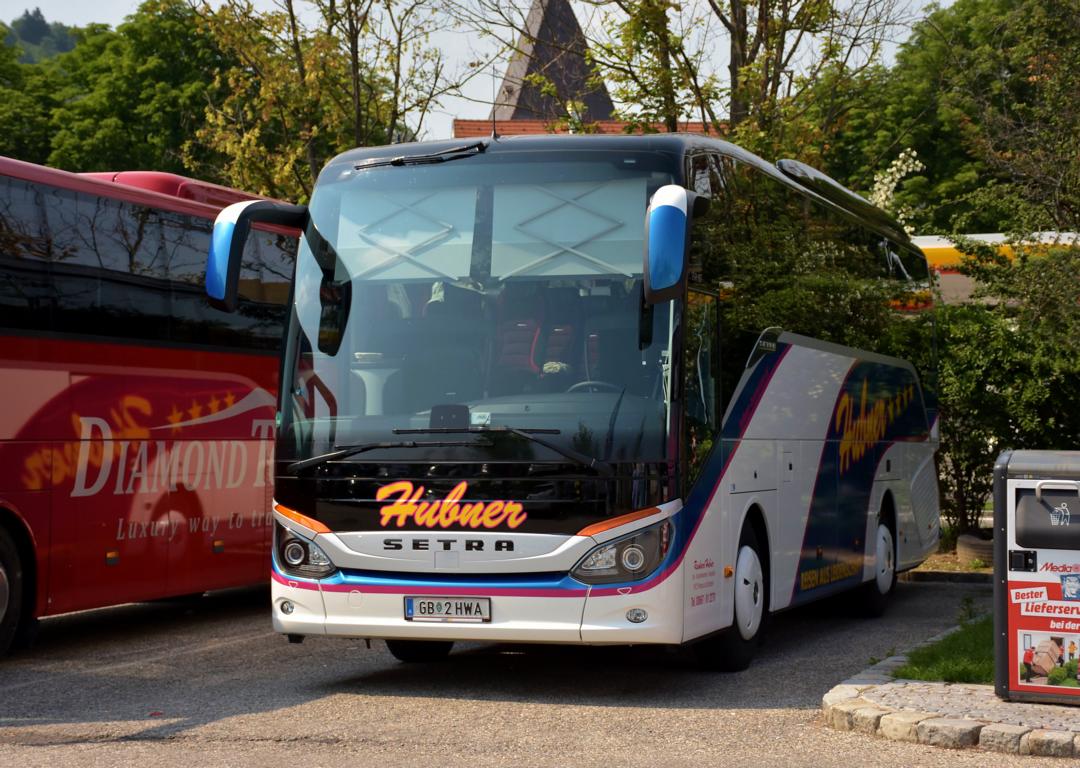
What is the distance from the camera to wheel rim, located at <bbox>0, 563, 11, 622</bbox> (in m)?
10.9

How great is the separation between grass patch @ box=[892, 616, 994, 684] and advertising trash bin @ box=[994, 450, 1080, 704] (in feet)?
2.70

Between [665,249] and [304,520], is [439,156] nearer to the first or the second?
[665,249]

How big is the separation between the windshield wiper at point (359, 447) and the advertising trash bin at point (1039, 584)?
9.90 feet

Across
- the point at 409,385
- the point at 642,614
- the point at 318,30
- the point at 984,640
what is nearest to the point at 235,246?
the point at 409,385

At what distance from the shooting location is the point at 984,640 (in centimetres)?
1112

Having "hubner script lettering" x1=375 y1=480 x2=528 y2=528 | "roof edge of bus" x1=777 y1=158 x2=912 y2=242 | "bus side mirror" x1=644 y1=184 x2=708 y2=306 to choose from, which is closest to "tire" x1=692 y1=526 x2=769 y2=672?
"hubner script lettering" x1=375 y1=480 x2=528 y2=528

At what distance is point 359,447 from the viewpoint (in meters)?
9.29

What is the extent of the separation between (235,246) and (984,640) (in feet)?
19.5

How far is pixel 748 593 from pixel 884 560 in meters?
4.95

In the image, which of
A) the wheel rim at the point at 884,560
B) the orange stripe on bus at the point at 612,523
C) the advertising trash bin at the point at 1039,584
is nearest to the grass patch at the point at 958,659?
the advertising trash bin at the point at 1039,584

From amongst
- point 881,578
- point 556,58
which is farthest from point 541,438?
point 556,58

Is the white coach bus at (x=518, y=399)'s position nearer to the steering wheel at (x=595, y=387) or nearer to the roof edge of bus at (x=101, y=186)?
the steering wheel at (x=595, y=387)

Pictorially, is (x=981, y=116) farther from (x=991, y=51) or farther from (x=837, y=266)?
(x=837, y=266)

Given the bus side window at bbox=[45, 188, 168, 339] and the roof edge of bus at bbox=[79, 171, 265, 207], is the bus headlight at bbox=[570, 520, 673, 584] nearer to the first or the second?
the bus side window at bbox=[45, 188, 168, 339]
